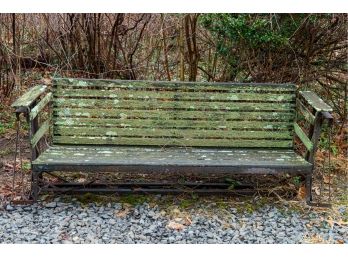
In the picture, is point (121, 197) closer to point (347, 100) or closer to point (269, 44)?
point (269, 44)

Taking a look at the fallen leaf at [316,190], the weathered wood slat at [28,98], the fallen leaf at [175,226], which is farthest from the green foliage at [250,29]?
the fallen leaf at [175,226]

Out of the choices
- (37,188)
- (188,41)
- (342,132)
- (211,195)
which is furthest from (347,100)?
(37,188)

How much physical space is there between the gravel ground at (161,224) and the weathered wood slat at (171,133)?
0.68 metres

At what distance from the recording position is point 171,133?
15.6ft

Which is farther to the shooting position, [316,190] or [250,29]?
[250,29]

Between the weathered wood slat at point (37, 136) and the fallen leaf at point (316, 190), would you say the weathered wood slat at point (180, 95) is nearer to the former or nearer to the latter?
the weathered wood slat at point (37, 136)

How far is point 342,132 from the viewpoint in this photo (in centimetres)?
587

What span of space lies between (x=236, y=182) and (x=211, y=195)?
0.29 m

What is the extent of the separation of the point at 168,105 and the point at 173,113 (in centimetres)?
9

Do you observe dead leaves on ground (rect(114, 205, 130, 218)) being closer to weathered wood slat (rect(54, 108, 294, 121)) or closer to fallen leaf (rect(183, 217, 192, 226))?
fallen leaf (rect(183, 217, 192, 226))

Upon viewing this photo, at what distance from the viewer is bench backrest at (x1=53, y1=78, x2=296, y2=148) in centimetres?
470

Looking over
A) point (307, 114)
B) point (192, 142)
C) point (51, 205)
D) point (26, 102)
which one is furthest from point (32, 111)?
point (307, 114)

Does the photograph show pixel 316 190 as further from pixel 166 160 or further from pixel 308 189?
pixel 166 160

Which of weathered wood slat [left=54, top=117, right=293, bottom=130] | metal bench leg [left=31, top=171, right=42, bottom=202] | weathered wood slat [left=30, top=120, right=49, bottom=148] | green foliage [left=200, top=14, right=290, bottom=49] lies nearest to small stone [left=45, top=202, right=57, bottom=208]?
metal bench leg [left=31, top=171, right=42, bottom=202]
